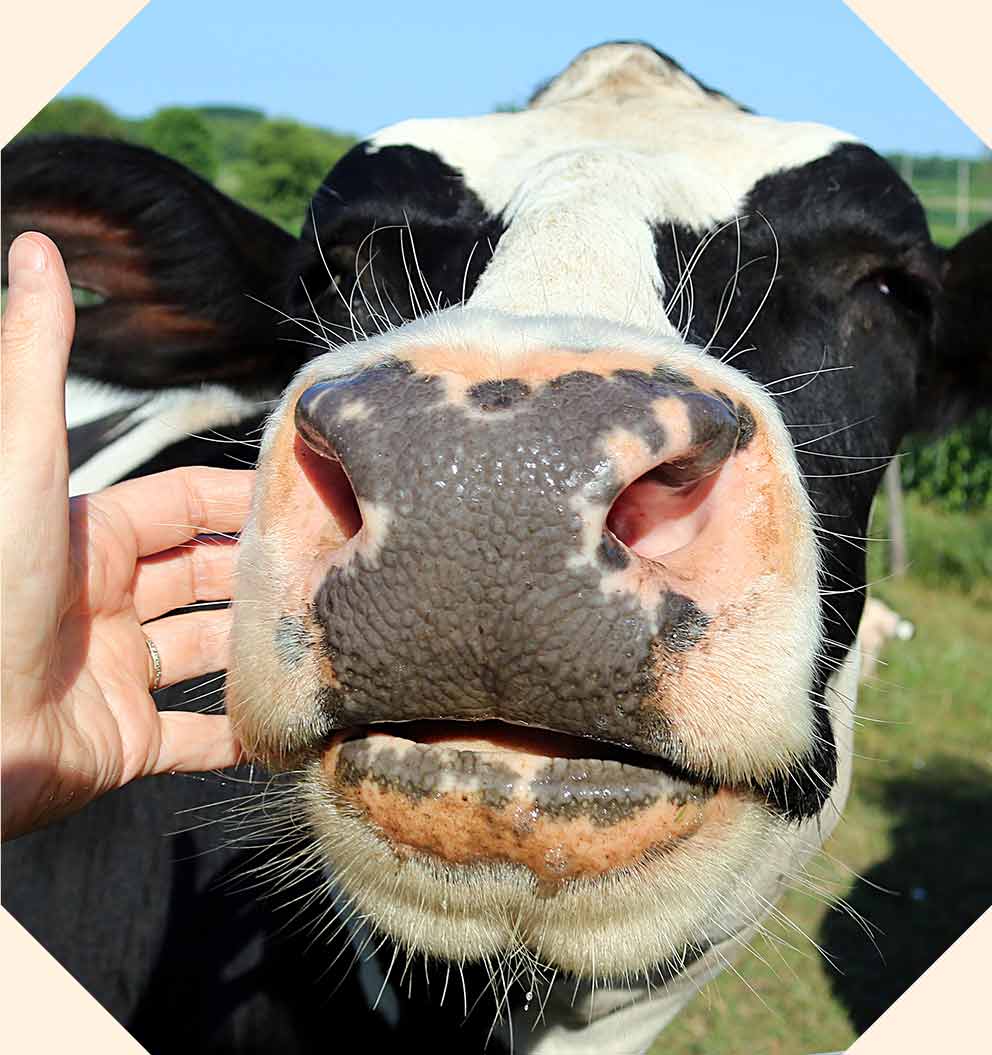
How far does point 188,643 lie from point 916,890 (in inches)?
197

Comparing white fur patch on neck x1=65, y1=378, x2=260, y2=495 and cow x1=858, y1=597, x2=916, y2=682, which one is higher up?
white fur patch on neck x1=65, y1=378, x2=260, y2=495

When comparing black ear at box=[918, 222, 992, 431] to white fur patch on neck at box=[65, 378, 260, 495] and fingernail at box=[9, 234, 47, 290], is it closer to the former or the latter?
white fur patch on neck at box=[65, 378, 260, 495]

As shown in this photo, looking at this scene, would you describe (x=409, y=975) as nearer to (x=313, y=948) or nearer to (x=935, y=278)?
(x=313, y=948)

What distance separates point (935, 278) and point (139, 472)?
238 cm

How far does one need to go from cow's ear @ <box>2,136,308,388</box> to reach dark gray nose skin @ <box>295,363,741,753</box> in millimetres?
1601

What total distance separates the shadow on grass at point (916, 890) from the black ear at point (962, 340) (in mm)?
2705

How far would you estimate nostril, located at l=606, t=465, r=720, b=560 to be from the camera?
5.12ft

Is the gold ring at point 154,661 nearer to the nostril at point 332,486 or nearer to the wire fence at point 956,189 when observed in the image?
the nostril at point 332,486

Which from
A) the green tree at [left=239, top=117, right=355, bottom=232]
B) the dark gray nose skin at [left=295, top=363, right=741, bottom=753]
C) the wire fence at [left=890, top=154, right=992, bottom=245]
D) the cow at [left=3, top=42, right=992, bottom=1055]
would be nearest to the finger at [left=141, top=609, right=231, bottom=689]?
the cow at [left=3, top=42, right=992, bottom=1055]

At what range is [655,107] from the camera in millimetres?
2967

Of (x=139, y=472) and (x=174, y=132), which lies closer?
(x=139, y=472)

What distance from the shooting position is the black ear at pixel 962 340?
302cm

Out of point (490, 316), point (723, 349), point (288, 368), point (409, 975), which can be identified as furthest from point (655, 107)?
point (409, 975)

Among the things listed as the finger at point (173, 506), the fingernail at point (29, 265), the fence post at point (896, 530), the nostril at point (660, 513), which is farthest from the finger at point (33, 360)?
the fence post at point (896, 530)
